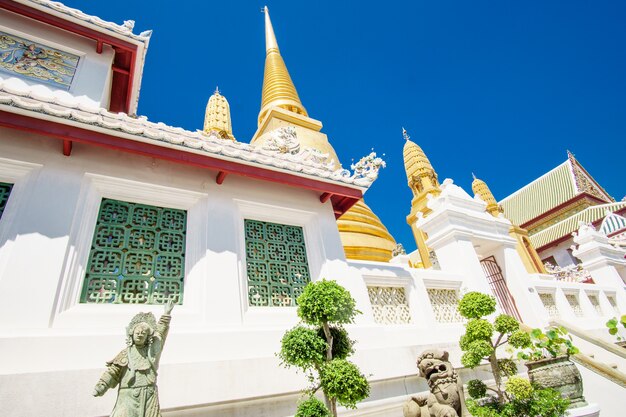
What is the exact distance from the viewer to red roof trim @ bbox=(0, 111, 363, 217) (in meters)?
3.96

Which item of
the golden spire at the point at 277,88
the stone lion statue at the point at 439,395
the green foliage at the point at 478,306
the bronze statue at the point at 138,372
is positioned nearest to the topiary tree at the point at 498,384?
the green foliage at the point at 478,306

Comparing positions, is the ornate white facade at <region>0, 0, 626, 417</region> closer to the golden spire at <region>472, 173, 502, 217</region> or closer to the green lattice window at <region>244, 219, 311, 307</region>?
the green lattice window at <region>244, 219, 311, 307</region>

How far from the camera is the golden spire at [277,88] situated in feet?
49.0

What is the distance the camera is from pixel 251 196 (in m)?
5.38

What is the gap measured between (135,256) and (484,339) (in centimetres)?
433

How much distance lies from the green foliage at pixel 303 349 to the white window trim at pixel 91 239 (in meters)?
1.37

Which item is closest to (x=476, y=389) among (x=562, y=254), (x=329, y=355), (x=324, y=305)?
(x=329, y=355)

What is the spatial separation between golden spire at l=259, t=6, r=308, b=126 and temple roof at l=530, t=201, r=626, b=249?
21.7m

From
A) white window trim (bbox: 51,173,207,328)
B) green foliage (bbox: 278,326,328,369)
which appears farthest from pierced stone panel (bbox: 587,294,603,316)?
white window trim (bbox: 51,173,207,328)

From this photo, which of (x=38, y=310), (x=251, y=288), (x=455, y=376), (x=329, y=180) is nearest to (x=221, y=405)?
(x=251, y=288)

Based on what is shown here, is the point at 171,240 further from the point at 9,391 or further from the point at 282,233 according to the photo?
the point at 9,391

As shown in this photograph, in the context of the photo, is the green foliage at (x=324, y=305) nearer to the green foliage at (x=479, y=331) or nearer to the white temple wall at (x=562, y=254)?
the green foliage at (x=479, y=331)

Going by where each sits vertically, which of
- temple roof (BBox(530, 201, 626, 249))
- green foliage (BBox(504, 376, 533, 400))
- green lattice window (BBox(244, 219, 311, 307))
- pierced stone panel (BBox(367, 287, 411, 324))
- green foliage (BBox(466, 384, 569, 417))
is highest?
temple roof (BBox(530, 201, 626, 249))

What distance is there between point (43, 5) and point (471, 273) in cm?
882
